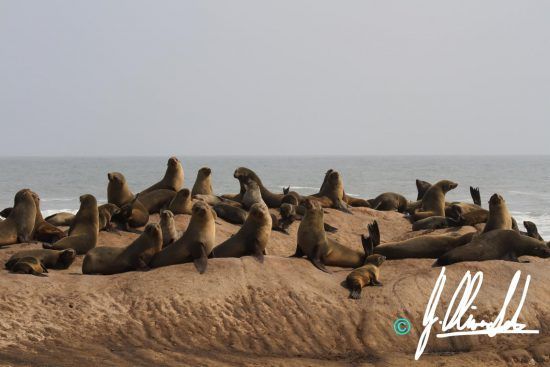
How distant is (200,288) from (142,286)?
601 millimetres

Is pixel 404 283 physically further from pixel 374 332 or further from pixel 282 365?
pixel 282 365

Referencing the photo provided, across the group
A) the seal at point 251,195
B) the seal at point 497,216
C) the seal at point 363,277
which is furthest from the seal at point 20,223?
the seal at point 497,216

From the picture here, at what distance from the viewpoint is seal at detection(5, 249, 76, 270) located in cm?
891

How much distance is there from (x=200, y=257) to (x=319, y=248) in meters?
1.58

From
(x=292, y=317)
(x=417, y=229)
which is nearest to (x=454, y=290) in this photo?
(x=292, y=317)

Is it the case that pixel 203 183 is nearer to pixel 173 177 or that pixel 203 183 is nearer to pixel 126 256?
pixel 173 177

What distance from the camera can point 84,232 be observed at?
Result: 10039 millimetres

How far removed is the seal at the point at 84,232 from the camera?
976 cm

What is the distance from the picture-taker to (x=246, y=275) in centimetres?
788

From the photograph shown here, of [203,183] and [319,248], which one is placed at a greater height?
[203,183]

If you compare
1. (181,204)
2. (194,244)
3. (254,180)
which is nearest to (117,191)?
(181,204)

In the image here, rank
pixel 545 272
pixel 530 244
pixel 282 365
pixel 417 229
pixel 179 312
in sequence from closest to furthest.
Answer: pixel 282 365 < pixel 179 312 < pixel 545 272 < pixel 530 244 < pixel 417 229

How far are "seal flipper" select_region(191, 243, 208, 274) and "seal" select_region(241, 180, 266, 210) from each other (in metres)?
4.34

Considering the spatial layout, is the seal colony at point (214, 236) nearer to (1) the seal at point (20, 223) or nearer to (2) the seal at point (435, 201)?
(1) the seal at point (20, 223)
